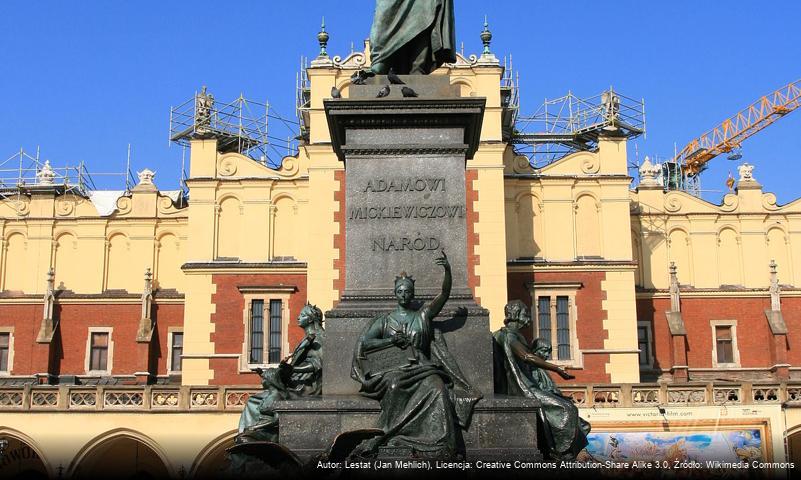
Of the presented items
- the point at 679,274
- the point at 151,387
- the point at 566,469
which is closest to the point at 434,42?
the point at 566,469

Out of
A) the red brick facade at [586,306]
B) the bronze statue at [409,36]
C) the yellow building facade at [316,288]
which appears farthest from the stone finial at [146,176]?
the bronze statue at [409,36]

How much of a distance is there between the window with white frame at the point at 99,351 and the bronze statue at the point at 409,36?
27808 millimetres

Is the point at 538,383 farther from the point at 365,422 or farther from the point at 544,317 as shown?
the point at 544,317

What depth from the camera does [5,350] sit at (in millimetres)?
37125

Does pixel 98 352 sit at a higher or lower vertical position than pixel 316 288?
lower

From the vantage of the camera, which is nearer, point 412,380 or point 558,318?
point 412,380

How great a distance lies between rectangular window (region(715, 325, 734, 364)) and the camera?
36.3 m

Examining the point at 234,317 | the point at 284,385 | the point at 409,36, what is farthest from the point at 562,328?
the point at 284,385

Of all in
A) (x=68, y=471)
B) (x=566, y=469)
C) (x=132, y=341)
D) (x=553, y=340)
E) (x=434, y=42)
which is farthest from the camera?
(x=132, y=341)

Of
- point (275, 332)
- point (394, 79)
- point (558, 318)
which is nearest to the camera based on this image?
point (394, 79)

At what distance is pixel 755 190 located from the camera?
125 feet

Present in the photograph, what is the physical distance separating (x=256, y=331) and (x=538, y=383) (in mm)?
23924

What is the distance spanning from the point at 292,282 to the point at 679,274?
14.0 meters

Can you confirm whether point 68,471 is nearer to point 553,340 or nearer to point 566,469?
point 553,340
